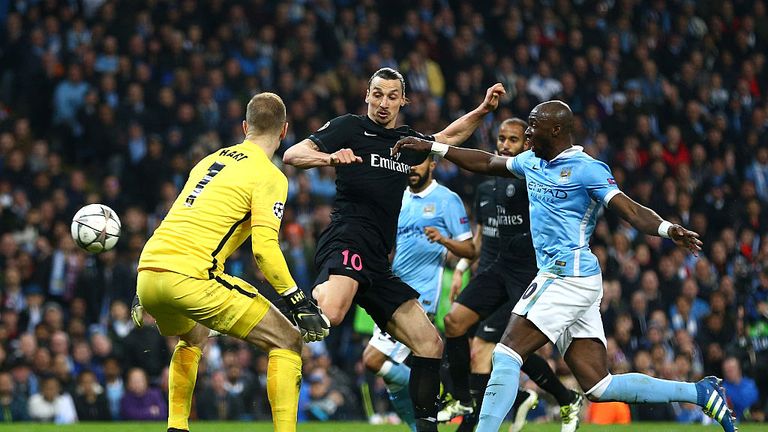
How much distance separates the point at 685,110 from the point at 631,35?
7.41 ft

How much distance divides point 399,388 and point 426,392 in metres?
1.65

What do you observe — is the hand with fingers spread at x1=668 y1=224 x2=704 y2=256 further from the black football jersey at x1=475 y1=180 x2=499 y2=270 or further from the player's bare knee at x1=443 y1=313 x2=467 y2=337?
the black football jersey at x1=475 y1=180 x2=499 y2=270

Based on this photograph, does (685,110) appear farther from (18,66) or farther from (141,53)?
(18,66)

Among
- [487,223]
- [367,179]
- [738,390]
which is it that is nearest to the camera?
[367,179]

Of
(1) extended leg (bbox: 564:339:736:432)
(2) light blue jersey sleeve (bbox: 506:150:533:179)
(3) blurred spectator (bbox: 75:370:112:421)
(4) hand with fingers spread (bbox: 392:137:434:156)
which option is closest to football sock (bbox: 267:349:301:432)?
(4) hand with fingers spread (bbox: 392:137:434:156)

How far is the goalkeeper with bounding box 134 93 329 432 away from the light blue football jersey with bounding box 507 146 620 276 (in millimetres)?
1758

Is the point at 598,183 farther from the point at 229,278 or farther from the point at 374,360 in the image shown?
the point at 374,360

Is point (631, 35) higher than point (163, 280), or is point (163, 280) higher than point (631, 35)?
point (631, 35)

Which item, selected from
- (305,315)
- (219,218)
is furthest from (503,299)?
(219,218)

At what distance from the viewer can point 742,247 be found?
1773cm

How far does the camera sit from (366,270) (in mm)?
8258

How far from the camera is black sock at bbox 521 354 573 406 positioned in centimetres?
996

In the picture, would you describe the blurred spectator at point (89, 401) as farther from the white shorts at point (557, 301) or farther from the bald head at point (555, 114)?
the bald head at point (555, 114)

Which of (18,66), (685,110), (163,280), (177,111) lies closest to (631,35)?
(685,110)
